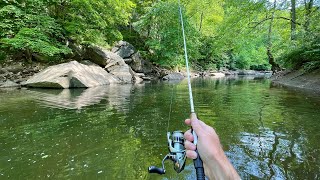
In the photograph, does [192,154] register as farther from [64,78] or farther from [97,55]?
[97,55]

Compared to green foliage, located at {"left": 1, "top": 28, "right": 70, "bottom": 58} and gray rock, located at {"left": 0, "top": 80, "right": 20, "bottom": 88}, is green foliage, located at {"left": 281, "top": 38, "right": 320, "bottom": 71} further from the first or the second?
gray rock, located at {"left": 0, "top": 80, "right": 20, "bottom": 88}

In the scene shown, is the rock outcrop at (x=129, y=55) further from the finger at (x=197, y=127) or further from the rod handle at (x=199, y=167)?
the rod handle at (x=199, y=167)

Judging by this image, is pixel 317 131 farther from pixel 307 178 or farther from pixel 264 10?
pixel 264 10

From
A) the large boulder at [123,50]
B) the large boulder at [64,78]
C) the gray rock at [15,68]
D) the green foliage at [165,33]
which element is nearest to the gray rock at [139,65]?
the large boulder at [123,50]

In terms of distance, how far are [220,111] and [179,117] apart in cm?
142

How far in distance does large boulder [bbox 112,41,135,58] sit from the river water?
54.0 feet

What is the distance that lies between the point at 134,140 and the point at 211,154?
3540 mm

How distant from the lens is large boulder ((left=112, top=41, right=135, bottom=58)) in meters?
24.3

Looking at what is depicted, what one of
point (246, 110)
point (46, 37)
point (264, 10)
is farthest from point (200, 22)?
point (246, 110)

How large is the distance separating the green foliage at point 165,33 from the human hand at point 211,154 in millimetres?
24322

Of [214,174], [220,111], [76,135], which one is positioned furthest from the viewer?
[220,111]

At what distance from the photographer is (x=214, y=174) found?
1446mm

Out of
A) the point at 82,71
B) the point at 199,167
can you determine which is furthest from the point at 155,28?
the point at 199,167

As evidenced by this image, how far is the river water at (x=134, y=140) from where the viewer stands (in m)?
3.48
